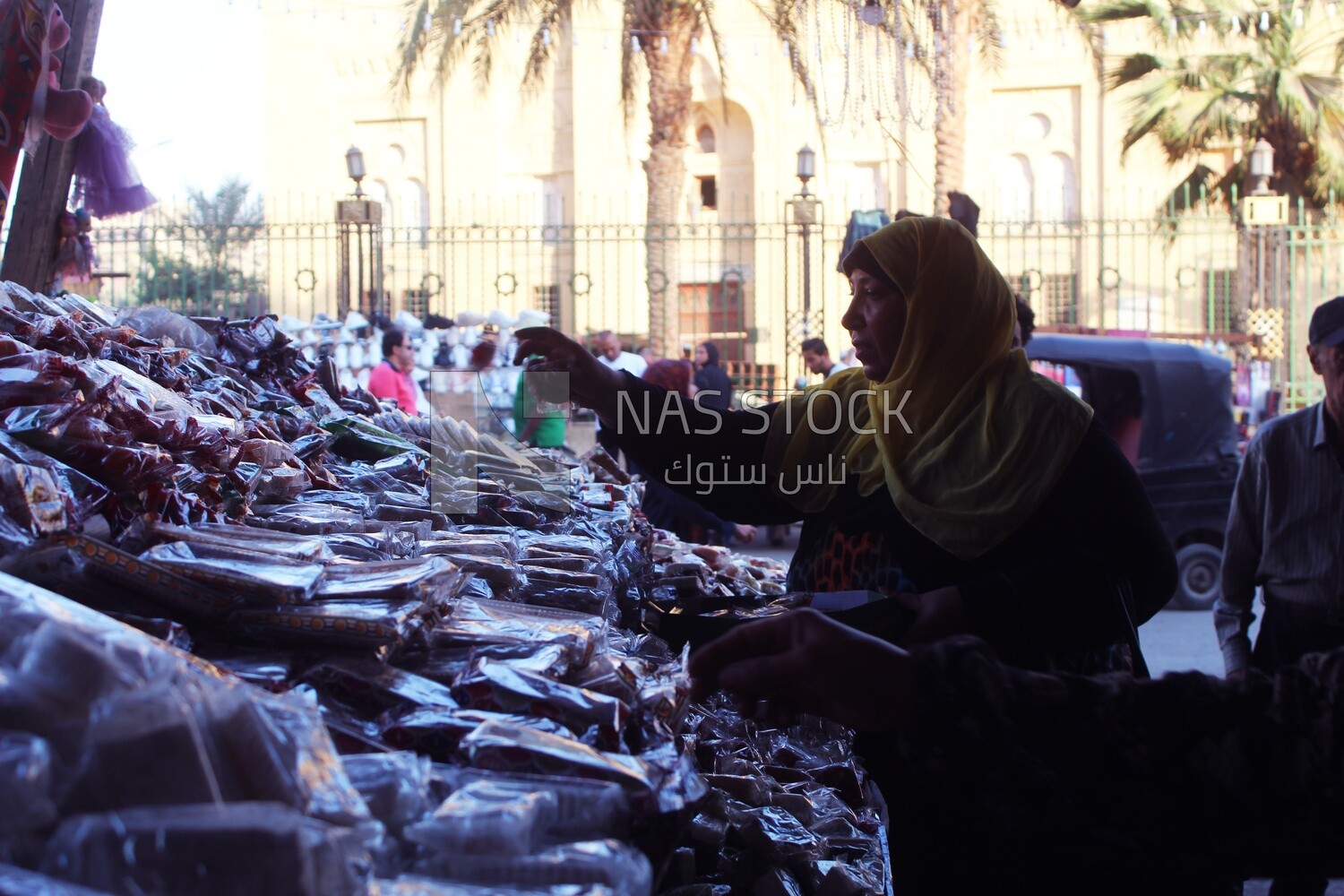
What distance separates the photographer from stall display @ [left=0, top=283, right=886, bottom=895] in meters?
0.88

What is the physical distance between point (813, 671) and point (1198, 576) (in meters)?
7.04

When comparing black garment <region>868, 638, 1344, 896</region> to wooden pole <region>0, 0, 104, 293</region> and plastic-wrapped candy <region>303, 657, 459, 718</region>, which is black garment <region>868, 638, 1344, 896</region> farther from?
wooden pole <region>0, 0, 104, 293</region>

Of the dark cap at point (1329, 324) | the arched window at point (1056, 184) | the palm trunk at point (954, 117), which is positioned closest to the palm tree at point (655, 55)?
the palm trunk at point (954, 117)

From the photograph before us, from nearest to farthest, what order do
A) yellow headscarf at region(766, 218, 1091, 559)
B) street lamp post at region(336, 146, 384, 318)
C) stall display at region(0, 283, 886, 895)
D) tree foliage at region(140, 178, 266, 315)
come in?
1. stall display at region(0, 283, 886, 895)
2. yellow headscarf at region(766, 218, 1091, 559)
3. tree foliage at region(140, 178, 266, 315)
4. street lamp post at region(336, 146, 384, 318)

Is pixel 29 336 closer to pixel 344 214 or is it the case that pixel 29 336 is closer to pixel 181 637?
pixel 181 637

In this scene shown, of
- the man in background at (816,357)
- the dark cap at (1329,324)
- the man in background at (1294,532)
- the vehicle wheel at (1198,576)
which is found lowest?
the vehicle wheel at (1198,576)

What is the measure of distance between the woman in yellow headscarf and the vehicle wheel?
5772mm

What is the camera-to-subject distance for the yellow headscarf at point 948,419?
1.90 meters

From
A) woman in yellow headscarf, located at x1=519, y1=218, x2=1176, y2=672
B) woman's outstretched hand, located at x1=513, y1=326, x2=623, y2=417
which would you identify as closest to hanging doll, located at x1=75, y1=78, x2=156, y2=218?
woman's outstretched hand, located at x1=513, y1=326, x2=623, y2=417

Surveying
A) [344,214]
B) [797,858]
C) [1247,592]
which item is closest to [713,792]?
[797,858]

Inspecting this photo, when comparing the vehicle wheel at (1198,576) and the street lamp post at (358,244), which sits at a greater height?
the street lamp post at (358,244)

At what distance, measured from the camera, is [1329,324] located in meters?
2.88

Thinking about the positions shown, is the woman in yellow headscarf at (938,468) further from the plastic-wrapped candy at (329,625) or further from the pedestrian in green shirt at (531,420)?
the plastic-wrapped candy at (329,625)

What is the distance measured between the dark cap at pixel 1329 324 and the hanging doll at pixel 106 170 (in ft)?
12.5
